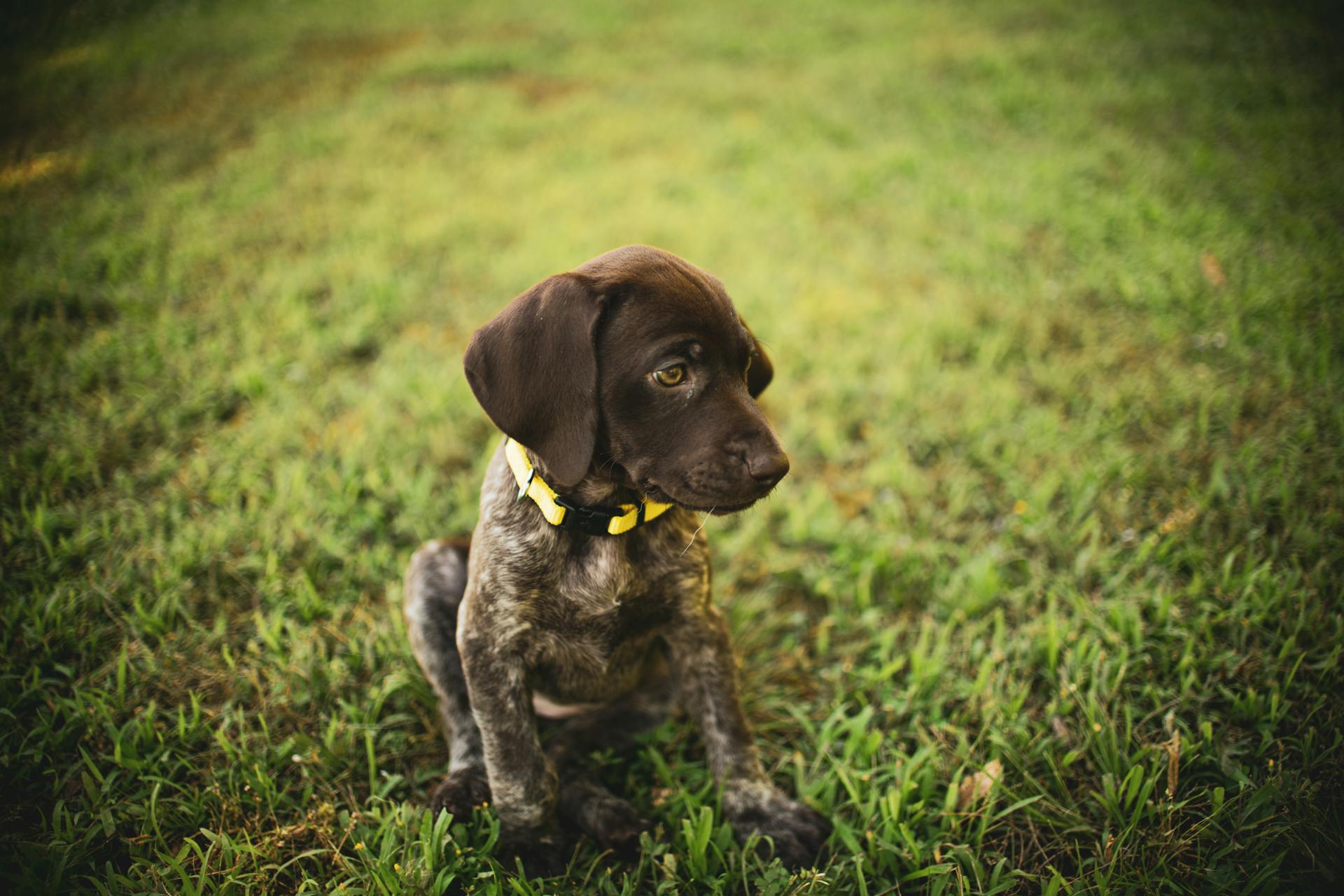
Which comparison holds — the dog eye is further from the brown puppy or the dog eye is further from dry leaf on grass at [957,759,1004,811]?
dry leaf on grass at [957,759,1004,811]

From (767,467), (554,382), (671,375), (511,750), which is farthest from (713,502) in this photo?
(511,750)

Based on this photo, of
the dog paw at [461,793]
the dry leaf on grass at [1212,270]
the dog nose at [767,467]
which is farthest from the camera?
the dry leaf on grass at [1212,270]

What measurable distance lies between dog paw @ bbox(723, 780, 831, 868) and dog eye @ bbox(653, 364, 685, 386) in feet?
4.97

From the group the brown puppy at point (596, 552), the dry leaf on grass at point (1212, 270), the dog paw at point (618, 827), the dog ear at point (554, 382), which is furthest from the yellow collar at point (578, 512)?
the dry leaf on grass at point (1212, 270)

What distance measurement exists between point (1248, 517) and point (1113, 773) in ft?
6.18

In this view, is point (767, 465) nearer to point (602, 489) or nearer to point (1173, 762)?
point (602, 489)

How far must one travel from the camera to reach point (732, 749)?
258cm

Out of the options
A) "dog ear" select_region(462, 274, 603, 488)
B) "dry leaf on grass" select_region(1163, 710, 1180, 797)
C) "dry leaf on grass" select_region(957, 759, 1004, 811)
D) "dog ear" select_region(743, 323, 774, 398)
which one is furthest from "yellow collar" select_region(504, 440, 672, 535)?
"dry leaf on grass" select_region(1163, 710, 1180, 797)

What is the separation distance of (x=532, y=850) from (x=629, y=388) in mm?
1655

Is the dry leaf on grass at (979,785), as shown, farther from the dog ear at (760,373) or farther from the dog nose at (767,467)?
the dog ear at (760,373)

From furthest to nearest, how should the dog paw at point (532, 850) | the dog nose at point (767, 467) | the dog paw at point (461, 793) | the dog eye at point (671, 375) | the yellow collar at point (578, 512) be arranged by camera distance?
the dog paw at point (461, 793)
the dog paw at point (532, 850)
the yellow collar at point (578, 512)
the dog eye at point (671, 375)
the dog nose at point (767, 467)

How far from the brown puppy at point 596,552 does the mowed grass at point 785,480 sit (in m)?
0.16

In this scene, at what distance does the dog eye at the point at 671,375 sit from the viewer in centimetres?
210

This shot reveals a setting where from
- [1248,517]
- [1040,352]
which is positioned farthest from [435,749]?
[1040,352]
